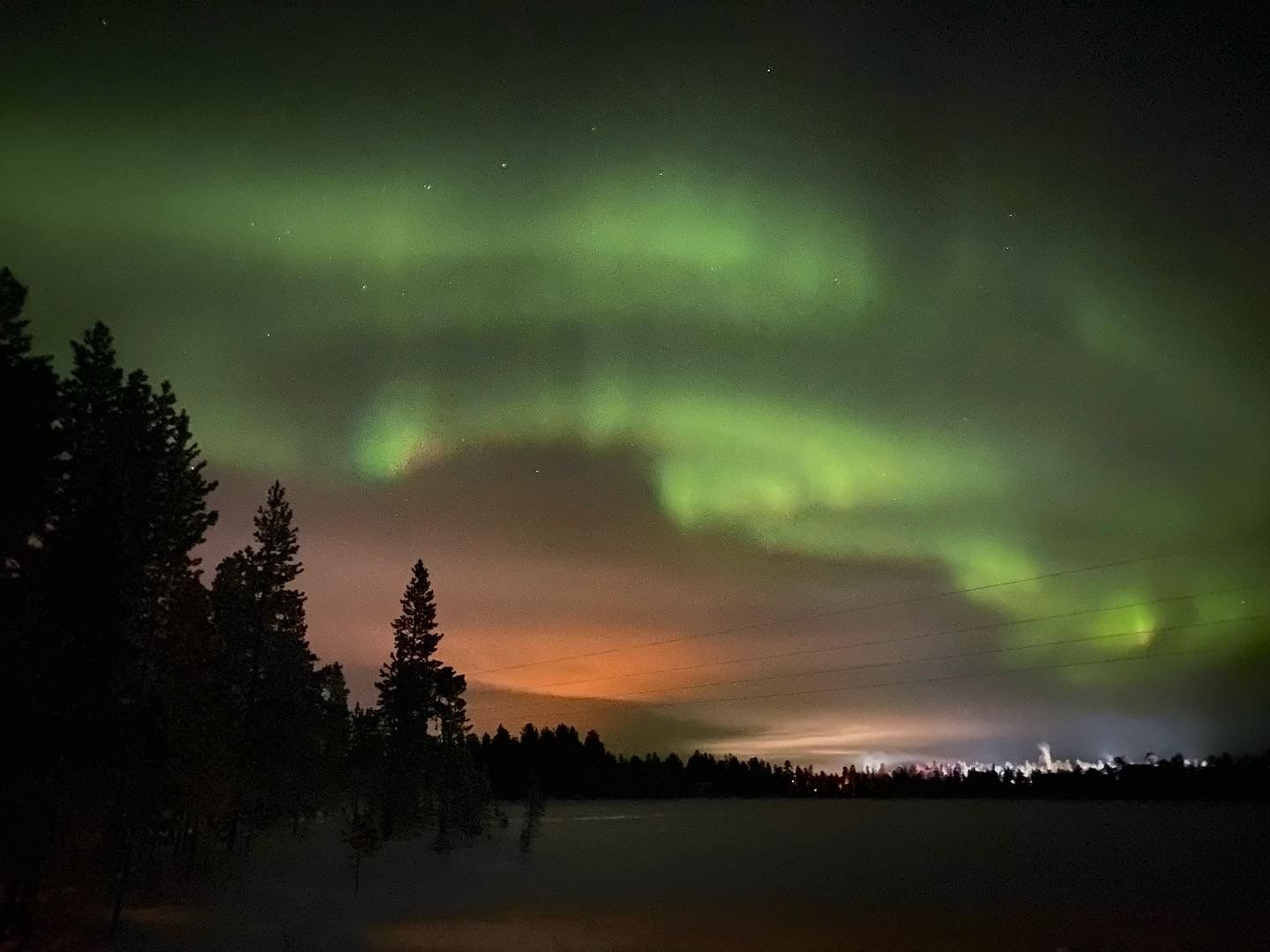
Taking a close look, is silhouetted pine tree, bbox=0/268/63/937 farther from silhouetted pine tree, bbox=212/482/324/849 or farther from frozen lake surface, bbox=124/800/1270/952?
silhouetted pine tree, bbox=212/482/324/849

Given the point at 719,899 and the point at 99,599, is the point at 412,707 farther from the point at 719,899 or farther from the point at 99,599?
the point at 99,599

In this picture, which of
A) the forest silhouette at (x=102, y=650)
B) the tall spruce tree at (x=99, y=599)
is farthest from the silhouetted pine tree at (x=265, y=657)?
the tall spruce tree at (x=99, y=599)

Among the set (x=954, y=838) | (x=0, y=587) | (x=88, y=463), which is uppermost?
(x=88, y=463)

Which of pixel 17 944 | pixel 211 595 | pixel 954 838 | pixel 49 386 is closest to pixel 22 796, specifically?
pixel 17 944

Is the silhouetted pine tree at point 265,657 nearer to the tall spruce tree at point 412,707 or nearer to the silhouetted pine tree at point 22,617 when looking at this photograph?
the tall spruce tree at point 412,707

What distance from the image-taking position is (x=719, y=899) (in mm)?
65062

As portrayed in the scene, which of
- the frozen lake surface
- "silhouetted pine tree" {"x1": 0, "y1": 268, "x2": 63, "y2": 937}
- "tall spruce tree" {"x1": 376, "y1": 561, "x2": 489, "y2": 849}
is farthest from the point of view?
"tall spruce tree" {"x1": 376, "y1": 561, "x2": 489, "y2": 849}

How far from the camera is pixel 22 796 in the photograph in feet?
85.0

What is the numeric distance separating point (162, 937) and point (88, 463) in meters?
16.9

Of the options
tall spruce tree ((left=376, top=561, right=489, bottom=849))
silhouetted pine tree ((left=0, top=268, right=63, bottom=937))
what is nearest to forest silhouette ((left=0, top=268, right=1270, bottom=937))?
silhouetted pine tree ((left=0, top=268, right=63, bottom=937))

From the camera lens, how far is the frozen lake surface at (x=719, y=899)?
138 ft

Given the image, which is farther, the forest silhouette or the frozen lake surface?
the frozen lake surface

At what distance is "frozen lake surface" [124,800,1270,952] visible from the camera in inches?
1651

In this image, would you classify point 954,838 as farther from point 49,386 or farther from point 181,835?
point 49,386
